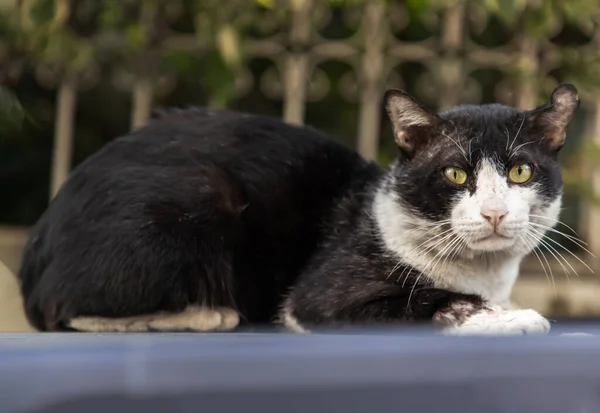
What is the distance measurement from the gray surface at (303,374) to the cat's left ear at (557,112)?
0.71 m

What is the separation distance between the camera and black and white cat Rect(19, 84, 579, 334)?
4.78ft

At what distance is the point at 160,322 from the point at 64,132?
5.45 feet

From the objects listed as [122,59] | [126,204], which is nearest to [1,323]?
[126,204]

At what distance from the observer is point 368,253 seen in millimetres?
1618

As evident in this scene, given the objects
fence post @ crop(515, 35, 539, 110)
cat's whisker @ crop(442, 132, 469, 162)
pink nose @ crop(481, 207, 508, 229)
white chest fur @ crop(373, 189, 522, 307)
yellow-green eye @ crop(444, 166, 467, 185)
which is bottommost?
white chest fur @ crop(373, 189, 522, 307)

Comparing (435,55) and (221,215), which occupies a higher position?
(435,55)

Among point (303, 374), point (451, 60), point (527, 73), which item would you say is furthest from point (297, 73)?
point (303, 374)

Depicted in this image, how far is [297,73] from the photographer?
114 inches

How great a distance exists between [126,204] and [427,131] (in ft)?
2.09

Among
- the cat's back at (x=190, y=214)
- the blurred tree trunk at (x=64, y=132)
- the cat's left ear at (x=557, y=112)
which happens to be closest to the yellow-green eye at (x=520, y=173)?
the cat's left ear at (x=557, y=112)

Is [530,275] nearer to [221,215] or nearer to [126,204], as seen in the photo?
[221,215]

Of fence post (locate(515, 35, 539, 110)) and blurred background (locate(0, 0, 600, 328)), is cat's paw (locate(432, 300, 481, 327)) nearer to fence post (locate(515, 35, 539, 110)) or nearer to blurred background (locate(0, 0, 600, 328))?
blurred background (locate(0, 0, 600, 328))

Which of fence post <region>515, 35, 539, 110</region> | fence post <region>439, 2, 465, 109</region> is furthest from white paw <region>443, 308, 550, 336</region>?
fence post <region>439, 2, 465, 109</region>

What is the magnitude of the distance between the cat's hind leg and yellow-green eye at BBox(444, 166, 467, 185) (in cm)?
54
